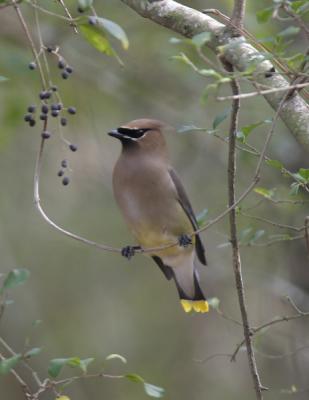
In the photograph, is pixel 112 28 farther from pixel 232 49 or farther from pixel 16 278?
pixel 16 278

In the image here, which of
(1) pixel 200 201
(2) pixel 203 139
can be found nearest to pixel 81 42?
(2) pixel 203 139

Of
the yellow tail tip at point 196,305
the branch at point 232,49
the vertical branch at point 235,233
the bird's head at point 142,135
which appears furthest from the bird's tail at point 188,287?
the branch at point 232,49

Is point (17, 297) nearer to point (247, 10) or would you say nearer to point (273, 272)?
point (273, 272)

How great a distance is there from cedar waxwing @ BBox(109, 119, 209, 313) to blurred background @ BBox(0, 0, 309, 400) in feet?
1.91

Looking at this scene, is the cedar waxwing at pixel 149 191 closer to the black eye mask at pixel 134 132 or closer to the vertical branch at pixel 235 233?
the black eye mask at pixel 134 132

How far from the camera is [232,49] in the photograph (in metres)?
→ 3.00

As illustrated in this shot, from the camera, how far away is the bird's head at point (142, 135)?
15.2ft

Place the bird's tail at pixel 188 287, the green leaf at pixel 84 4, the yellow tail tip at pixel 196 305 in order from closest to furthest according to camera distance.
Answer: the green leaf at pixel 84 4
the yellow tail tip at pixel 196 305
the bird's tail at pixel 188 287

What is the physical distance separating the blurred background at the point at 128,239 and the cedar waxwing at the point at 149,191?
1.91 ft

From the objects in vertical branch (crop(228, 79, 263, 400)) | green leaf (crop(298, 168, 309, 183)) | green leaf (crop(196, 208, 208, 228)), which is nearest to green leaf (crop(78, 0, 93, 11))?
vertical branch (crop(228, 79, 263, 400))

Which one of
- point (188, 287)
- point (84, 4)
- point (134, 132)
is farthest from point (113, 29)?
point (188, 287)

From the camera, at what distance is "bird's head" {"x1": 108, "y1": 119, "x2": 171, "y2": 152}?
183 inches

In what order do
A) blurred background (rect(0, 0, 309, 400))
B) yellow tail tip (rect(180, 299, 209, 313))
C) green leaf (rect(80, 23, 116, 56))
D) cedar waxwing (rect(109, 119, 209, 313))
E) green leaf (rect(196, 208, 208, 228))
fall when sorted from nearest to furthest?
1. green leaf (rect(80, 23, 116, 56))
2. green leaf (rect(196, 208, 208, 228))
3. cedar waxwing (rect(109, 119, 209, 313))
4. yellow tail tip (rect(180, 299, 209, 313))
5. blurred background (rect(0, 0, 309, 400))

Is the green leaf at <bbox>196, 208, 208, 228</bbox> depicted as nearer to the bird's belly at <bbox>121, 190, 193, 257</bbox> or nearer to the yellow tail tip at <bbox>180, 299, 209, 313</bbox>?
the bird's belly at <bbox>121, 190, 193, 257</bbox>
